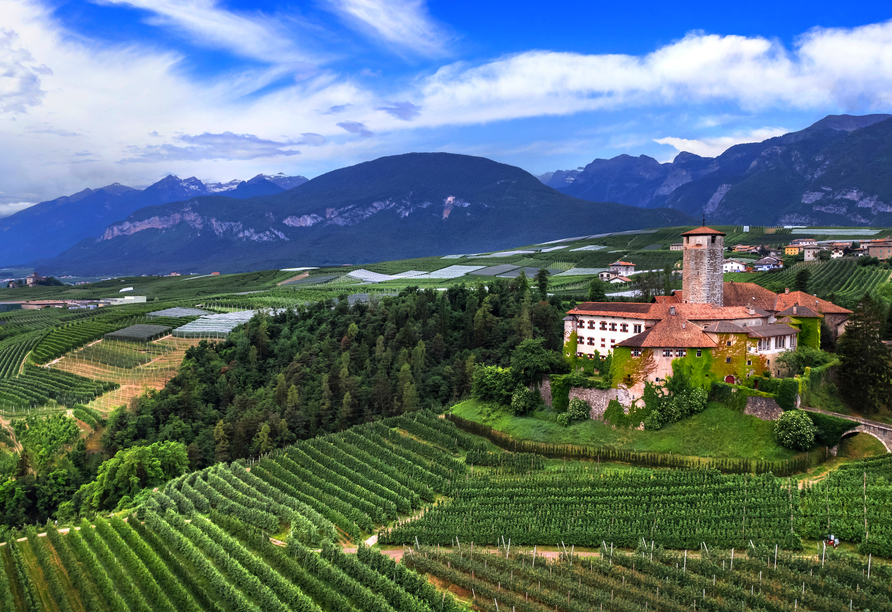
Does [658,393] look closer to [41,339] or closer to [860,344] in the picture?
[860,344]

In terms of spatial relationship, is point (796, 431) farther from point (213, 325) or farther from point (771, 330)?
point (213, 325)

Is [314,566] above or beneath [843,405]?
beneath

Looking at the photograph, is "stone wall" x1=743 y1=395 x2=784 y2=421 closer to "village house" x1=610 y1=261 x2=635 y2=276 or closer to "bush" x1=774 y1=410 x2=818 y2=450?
"bush" x1=774 y1=410 x2=818 y2=450

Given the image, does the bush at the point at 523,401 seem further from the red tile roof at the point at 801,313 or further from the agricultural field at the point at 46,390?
the agricultural field at the point at 46,390

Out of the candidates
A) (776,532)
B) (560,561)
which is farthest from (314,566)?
(776,532)

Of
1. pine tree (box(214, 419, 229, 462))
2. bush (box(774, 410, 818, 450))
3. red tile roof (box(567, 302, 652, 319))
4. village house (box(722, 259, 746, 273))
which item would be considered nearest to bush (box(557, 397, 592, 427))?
red tile roof (box(567, 302, 652, 319))
